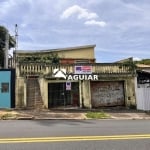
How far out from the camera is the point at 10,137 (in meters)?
11.2

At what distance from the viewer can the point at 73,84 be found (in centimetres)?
2789

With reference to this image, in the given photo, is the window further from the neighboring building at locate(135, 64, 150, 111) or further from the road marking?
the road marking

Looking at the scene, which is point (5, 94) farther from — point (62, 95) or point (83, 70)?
point (83, 70)

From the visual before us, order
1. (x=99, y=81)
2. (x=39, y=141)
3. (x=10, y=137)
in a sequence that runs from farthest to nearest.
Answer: (x=99, y=81)
(x=10, y=137)
(x=39, y=141)

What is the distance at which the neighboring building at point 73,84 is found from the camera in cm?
2669

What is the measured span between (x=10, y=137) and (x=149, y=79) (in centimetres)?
2073

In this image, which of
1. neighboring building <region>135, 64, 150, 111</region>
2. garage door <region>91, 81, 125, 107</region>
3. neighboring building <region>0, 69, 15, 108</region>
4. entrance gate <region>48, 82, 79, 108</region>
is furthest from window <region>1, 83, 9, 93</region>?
neighboring building <region>135, 64, 150, 111</region>

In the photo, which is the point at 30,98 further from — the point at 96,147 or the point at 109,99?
the point at 96,147

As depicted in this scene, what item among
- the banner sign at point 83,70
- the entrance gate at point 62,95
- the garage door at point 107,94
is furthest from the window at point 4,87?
the garage door at point 107,94

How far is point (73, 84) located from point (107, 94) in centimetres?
287

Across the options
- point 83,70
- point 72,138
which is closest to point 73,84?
point 83,70

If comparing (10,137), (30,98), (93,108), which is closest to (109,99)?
(93,108)

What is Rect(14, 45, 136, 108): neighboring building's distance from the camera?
26694 millimetres

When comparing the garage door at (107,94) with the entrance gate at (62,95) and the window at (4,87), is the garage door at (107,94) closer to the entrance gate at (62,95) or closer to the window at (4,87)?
the entrance gate at (62,95)
